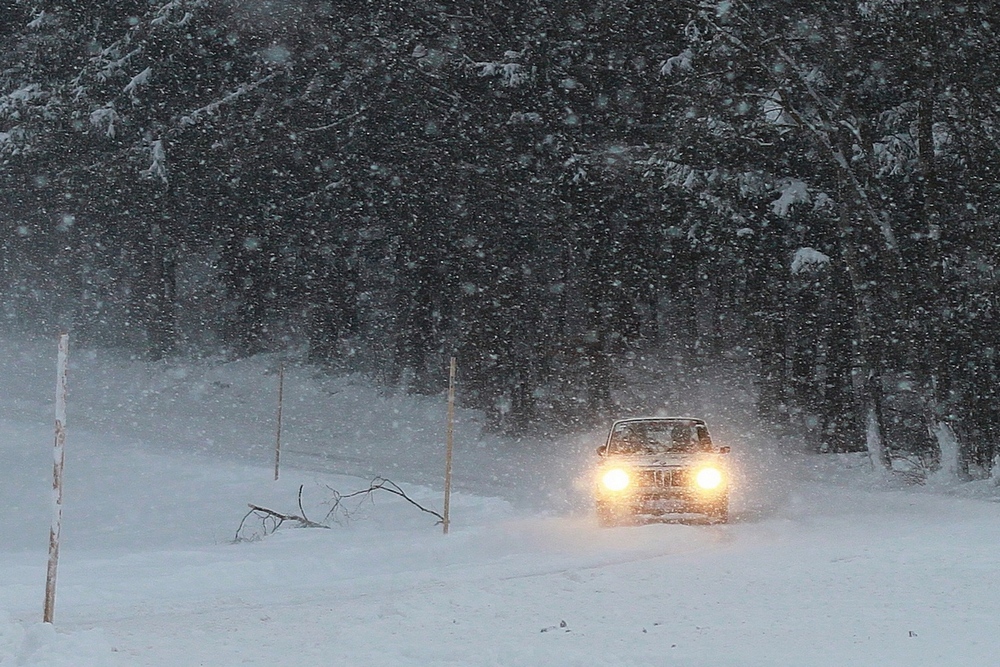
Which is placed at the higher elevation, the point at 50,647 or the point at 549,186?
the point at 549,186

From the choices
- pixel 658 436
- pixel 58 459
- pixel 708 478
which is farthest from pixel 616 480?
pixel 58 459

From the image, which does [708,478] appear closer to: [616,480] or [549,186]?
[616,480]

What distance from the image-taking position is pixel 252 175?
33.0 meters

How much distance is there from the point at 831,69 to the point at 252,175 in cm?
1676

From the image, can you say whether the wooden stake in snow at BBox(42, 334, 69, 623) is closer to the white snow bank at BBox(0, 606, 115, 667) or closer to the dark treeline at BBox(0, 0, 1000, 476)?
the white snow bank at BBox(0, 606, 115, 667)

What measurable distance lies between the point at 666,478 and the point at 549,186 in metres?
13.7

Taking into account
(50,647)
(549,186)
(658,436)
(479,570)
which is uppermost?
(549,186)

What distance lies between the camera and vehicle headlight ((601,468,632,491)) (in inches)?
565

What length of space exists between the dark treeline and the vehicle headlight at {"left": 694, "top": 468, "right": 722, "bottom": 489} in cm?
877

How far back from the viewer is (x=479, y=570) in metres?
11.1

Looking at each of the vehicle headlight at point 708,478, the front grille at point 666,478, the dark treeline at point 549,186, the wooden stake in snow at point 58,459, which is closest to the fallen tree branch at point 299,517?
the front grille at point 666,478

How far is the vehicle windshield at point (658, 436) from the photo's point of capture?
1541 centimetres

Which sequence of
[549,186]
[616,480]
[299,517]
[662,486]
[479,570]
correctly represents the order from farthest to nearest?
[549,186] → [299,517] → [616,480] → [662,486] → [479,570]

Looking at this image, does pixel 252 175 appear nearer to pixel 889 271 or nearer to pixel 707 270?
pixel 707 270
